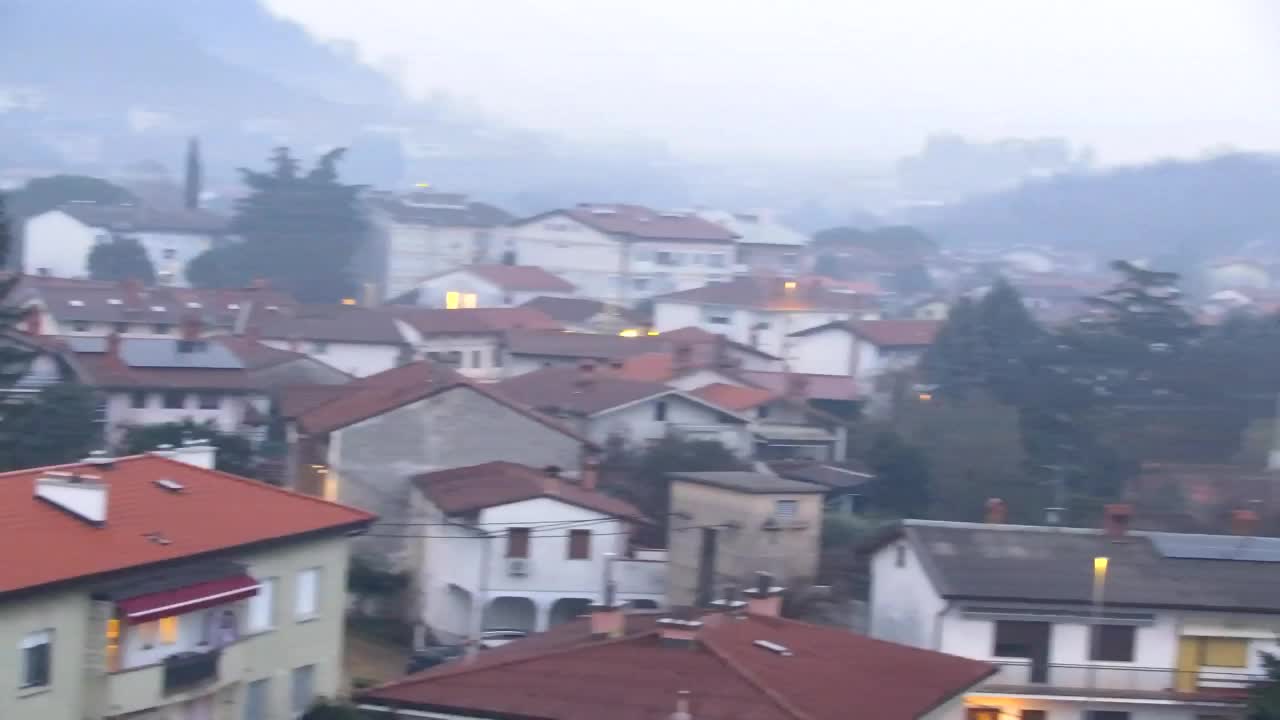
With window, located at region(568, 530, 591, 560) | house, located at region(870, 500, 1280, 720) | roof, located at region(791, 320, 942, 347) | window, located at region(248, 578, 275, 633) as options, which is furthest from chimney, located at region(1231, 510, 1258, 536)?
roof, located at region(791, 320, 942, 347)

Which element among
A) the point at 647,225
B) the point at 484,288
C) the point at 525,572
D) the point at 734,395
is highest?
the point at 647,225

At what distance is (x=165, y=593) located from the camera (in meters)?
9.88

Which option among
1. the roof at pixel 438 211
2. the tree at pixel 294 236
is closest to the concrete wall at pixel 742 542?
the tree at pixel 294 236

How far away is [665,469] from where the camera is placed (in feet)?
70.1

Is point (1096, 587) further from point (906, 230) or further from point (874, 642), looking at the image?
point (906, 230)

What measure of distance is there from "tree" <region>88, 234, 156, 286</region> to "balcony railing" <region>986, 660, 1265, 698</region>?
3128cm

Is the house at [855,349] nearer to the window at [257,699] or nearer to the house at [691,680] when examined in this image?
the house at [691,680]

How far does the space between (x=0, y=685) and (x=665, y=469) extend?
42.0 feet

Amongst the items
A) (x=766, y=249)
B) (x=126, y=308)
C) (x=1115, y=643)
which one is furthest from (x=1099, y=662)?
(x=766, y=249)

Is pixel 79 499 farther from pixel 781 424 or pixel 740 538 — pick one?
pixel 781 424

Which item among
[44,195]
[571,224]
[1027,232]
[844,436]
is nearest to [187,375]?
[844,436]

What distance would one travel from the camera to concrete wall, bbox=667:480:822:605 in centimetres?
1709

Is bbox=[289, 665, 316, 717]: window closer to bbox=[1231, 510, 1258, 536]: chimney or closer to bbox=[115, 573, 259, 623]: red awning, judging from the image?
bbox=[115, 573, 259, 623]: red awning

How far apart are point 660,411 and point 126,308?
1163 cm
